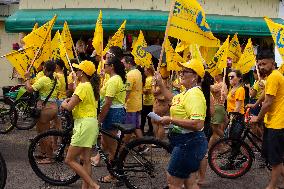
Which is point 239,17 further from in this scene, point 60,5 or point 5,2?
point 5,2

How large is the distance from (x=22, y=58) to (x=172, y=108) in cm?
388

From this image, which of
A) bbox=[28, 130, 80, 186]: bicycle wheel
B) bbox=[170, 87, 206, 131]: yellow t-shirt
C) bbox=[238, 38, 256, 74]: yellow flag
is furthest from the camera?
bbox=[238, 38, 256, 74]: yellow flag

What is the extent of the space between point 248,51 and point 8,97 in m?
5.48

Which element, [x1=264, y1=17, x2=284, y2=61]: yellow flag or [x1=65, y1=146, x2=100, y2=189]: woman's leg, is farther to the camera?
[x1=264, y1=17, x2=284, y2=61]: yellow flag

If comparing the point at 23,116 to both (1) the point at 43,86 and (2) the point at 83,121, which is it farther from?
(2) the point at 83,121

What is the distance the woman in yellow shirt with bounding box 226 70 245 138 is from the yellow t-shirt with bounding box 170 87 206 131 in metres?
2.89

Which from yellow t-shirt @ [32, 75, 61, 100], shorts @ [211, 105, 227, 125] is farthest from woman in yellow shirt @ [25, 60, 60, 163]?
shorts @ [211, 105, 227, 125]

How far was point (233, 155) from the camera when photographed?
7602 mm

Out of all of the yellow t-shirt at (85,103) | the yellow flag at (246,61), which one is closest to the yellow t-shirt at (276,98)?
the yellow t-shirt at (85,103)

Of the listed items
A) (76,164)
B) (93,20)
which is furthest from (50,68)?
(93,20)

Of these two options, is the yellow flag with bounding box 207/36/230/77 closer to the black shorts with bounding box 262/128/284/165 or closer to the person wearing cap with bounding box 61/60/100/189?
the black shorts with bounding box 262/128/284/165

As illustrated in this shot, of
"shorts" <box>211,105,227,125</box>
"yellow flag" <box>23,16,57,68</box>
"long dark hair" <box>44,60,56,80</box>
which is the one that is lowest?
"shorts" <box>211,105,227,125</box>

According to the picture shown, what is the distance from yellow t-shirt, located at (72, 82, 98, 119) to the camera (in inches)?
238

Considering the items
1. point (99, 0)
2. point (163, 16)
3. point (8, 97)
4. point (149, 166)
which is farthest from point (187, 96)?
point (99, 0)
